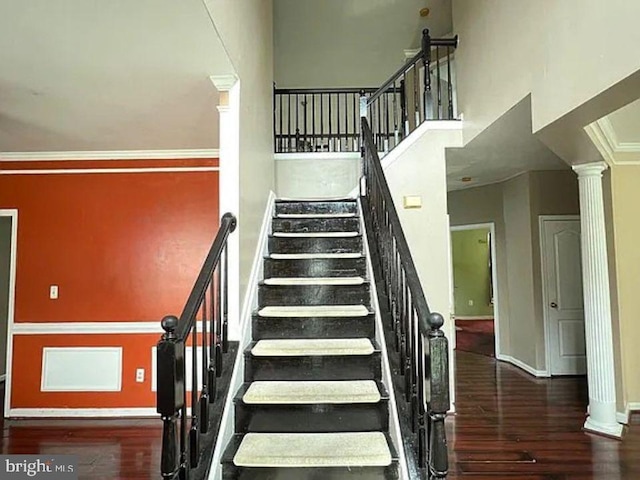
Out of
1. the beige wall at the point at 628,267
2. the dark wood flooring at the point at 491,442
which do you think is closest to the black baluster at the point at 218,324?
the dark wood flooring at the point at 491,442

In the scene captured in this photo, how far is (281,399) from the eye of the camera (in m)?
2.38

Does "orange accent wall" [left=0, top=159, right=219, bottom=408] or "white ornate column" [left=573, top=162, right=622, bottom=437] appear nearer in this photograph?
"white ornate column" [left=573, top=162, right=622, bottom=437]

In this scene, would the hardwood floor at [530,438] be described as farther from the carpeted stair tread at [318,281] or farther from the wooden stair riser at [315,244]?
the wooden stair riser at [315,244]

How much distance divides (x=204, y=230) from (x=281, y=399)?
93.5 inches

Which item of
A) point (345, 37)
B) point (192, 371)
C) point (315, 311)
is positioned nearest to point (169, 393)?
point (192, 371)

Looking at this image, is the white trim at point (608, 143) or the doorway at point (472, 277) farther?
the doorway at point (472, 277)

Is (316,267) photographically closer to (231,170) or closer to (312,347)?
(312,347)

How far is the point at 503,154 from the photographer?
15.3 ft

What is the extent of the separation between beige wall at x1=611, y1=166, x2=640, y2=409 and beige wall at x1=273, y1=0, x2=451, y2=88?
3.44 meters

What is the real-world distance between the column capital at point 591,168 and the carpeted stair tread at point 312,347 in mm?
2659

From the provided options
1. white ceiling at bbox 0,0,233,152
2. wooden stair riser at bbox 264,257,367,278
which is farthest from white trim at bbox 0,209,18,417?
wooden stair riser at bbox 264,257,367,278

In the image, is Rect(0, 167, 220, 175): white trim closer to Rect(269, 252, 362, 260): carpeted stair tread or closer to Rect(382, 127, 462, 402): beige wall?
Rect(269, 252, 362, 260): carpeted stair tread

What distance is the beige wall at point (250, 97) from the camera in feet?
8.46

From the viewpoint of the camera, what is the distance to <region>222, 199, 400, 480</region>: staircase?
82.4 inches
